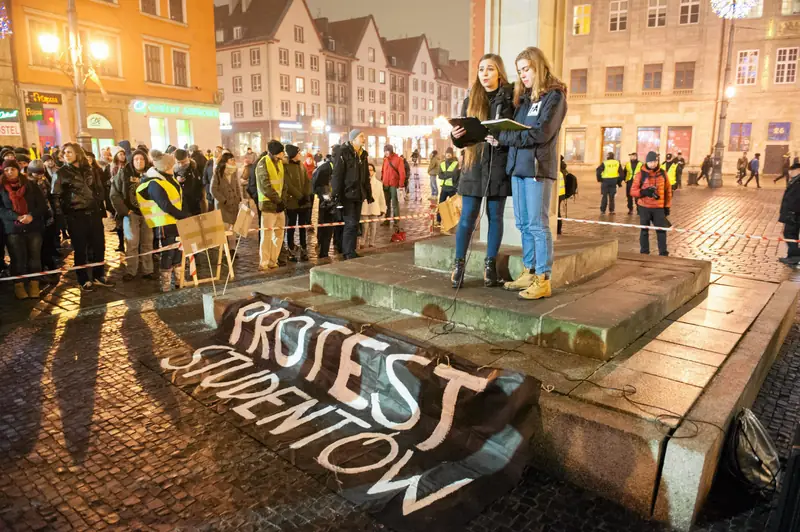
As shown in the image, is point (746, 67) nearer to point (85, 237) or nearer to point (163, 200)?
point (163, 200)

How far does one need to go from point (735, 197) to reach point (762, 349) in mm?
22316

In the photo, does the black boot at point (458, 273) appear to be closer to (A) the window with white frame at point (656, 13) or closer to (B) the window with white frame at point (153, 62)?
(B) the window with white frame at point (153, 62)

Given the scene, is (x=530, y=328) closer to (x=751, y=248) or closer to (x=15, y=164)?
(x=15, y=164)

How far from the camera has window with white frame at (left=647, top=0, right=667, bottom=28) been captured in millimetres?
39719

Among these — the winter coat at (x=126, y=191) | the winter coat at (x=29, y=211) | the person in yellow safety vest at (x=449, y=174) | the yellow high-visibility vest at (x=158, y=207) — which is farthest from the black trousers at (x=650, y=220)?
the winter coat at (x=29, y=211)

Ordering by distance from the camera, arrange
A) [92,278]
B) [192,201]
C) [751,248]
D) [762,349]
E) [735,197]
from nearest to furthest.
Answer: [762,349]
[92,278]
[192,201]
[751,248]
[735,197]

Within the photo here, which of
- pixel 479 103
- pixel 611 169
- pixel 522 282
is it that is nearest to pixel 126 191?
pixel 479 103

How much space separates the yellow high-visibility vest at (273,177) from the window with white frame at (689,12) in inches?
1570

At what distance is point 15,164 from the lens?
25.1 ft

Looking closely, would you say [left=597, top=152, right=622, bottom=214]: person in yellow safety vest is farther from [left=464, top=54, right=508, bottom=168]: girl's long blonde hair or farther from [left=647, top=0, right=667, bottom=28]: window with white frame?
[left=647, top=0, right=667, bottom=28]: window with white frame

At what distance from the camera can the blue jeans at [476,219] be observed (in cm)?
542

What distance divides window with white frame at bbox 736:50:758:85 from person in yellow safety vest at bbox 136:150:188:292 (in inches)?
1681

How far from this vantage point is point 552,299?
5133 mm

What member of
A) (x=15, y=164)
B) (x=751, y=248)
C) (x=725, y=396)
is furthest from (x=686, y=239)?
(x=15, y=164)
